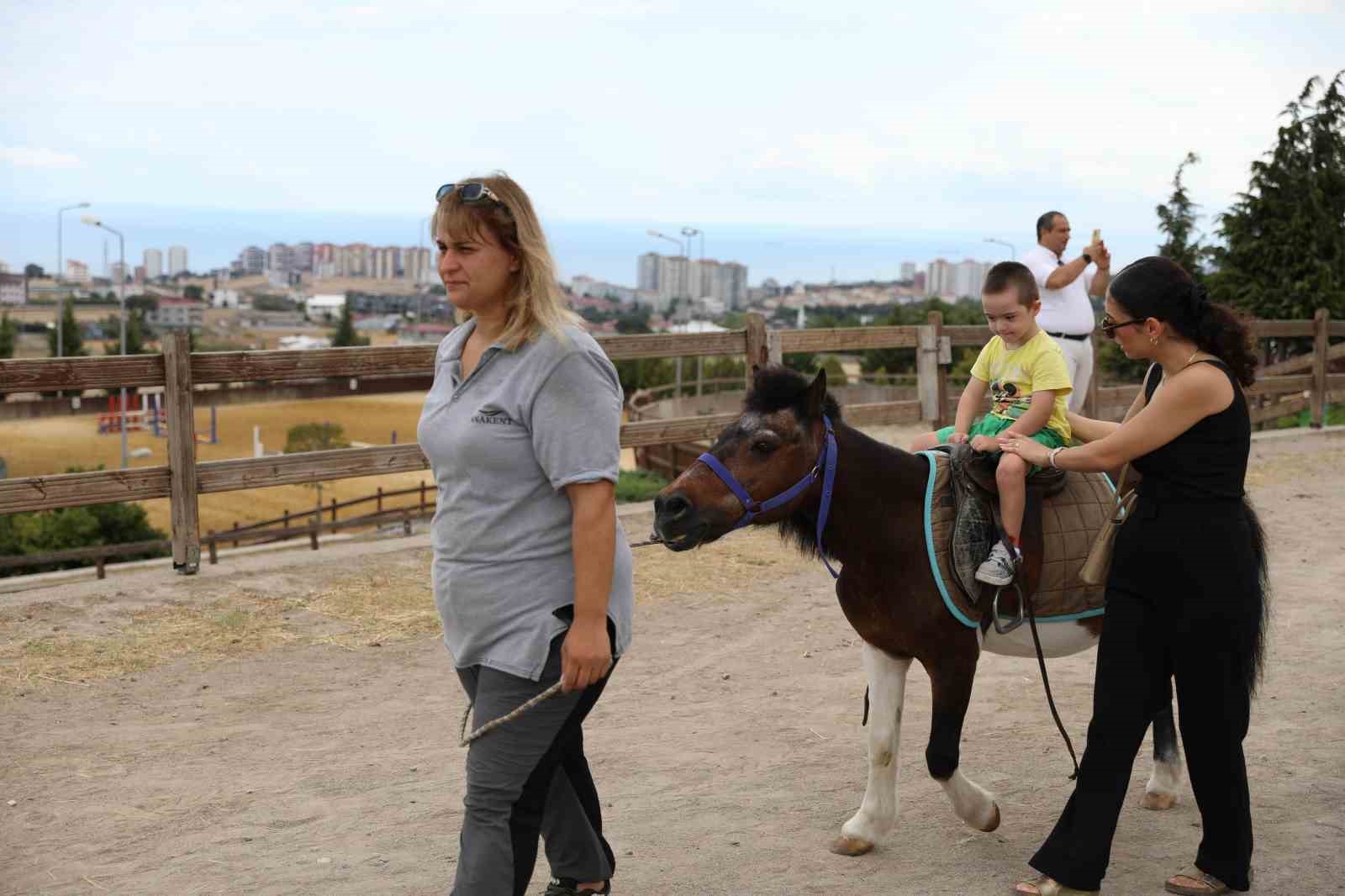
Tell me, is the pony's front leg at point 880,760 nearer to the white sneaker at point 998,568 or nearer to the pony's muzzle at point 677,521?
the white sneaker at point 998,568

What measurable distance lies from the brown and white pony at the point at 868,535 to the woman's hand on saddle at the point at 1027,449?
0.30m

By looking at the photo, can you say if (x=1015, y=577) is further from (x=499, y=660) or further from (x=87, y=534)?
(x=87, y=534)

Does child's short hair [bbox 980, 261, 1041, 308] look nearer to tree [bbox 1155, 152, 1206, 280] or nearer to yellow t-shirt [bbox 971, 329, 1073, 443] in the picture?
yellow t-shirt [bbox 971, 329, 1073, 443]

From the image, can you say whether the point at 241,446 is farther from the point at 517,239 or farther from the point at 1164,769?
the point at 517,239

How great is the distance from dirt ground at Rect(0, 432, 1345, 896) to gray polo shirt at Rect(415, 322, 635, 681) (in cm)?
144

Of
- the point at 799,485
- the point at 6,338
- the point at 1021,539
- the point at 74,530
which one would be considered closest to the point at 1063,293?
the point at 1021,539

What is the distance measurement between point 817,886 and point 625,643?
1423 mm

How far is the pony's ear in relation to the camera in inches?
149

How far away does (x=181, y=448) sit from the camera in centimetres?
785

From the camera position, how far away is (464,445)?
2715mm

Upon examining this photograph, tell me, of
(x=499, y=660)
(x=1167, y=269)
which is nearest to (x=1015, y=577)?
(x=1167, y=269)

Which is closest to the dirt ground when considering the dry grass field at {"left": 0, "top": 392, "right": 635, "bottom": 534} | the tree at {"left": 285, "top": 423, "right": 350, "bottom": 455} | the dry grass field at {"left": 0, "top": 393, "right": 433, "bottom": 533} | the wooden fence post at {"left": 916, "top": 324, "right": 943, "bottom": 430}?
the wooden fence post at {"left": 916, "top": 324, "right": 943, "bottom": 430}

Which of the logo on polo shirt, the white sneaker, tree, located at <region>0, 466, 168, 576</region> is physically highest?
the logo on polo shirt

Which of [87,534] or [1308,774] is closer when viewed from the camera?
[1308,774]
